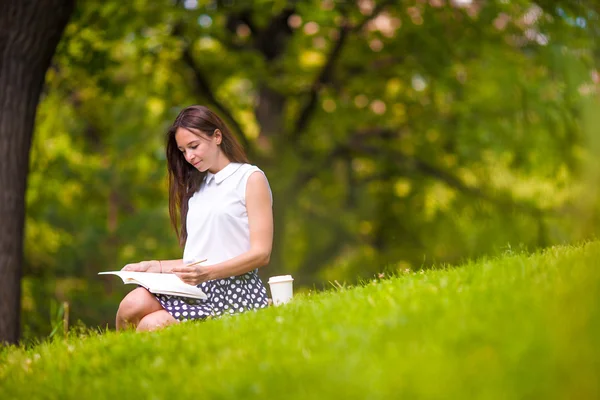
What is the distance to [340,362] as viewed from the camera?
321cm

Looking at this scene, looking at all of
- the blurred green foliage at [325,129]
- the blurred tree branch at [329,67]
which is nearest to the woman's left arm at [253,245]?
the blurred green foliage at [325,129]

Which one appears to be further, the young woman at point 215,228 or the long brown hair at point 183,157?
the long brown hair at point 183,157

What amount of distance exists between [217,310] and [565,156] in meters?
8.35

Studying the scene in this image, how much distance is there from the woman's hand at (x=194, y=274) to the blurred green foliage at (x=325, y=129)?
5.53 m

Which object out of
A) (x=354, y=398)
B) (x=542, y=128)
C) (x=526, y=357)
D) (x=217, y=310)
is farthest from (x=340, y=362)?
(x=542, y=128)

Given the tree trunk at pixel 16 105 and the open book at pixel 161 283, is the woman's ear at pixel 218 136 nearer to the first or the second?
the open book at pixel 161 283

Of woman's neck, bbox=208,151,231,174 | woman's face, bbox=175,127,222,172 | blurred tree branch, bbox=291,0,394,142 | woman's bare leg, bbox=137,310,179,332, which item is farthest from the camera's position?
blurred tree branch, bbox=291,0,394,142

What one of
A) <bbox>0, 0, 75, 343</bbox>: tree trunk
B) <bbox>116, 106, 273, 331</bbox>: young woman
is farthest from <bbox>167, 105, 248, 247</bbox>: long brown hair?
<bbox>0, 0, 75, 343</bbox>: tree trunk

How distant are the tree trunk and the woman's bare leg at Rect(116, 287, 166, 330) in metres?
2.15

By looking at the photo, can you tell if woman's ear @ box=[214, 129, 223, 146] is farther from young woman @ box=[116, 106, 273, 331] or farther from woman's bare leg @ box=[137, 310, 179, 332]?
woman's bare leg @ box=[137, 310, 179, 332]

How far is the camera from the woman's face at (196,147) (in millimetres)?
5168

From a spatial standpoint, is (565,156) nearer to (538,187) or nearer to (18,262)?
(538,187)

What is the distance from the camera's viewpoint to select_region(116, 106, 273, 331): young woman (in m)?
4.98

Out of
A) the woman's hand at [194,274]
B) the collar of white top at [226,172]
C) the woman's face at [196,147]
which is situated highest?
the woman's face at [196,147]
